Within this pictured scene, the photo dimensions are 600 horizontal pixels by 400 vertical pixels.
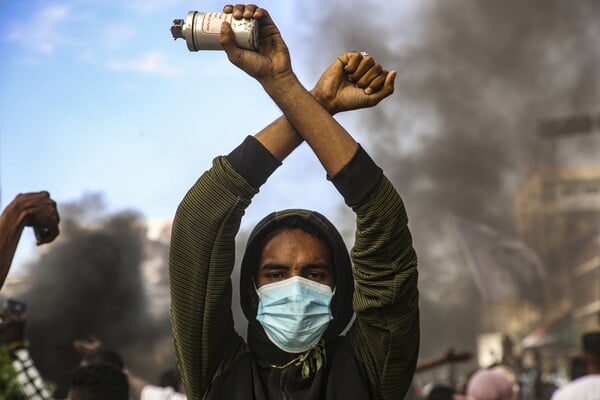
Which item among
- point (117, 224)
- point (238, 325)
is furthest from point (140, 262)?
point (238, 325)

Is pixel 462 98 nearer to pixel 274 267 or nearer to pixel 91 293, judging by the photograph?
pixel 91 293

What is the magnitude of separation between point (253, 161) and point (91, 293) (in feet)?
60.3

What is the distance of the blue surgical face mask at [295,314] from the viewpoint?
7.26ft

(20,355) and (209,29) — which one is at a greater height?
(209,29)

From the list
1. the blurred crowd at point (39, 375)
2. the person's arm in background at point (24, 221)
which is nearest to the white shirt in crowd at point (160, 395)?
the blurred crowd at point (39, 375)

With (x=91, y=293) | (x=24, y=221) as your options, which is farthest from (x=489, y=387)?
(x=91, y=293)

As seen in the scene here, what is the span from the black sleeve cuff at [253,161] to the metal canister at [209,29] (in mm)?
233

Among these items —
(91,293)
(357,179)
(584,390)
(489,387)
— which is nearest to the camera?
(357,179)

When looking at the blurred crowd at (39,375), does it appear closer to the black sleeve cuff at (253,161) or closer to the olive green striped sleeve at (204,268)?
the olive green striped sleeve at (204,268)

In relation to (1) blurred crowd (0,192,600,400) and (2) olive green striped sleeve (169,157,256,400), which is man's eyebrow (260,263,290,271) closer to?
(2) olive green striped sleeve (169,157,256,400)

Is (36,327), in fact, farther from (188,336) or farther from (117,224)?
(188,336)

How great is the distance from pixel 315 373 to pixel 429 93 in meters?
25.5

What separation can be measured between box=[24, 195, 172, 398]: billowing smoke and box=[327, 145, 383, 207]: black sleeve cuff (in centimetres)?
1737

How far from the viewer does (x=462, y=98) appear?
88.7ft
